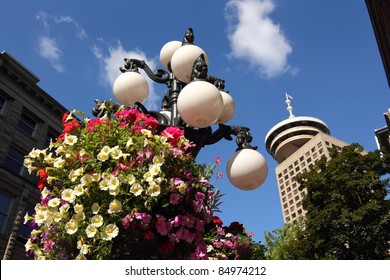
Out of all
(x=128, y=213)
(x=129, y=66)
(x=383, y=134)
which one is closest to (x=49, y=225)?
(x=128, y=213)

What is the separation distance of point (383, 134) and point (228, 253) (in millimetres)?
54360

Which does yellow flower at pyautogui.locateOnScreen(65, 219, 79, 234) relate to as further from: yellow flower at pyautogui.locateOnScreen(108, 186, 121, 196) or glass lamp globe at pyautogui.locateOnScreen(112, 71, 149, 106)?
glass lamp globe at pyautogui.locateOnScreen(112, 71, 149, 106)

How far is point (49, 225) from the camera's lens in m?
2.84

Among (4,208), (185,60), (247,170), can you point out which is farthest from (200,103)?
(4,208)

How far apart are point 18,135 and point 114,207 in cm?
2205

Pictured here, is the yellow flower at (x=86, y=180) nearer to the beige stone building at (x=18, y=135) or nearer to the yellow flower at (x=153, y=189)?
the yellow flower at (x=153, y=189)

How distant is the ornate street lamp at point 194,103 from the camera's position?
3.76 meters

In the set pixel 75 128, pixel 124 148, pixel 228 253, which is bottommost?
pixel 228 253

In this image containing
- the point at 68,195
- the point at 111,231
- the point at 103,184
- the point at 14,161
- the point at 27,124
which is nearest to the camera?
the point at 111,231

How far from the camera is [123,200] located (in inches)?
108

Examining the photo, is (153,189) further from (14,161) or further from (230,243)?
(14,161)

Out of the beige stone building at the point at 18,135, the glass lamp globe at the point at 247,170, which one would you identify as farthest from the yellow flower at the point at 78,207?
the beige stone building at the point at 18,135

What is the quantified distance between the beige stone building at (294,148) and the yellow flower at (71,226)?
9988 centimetres
